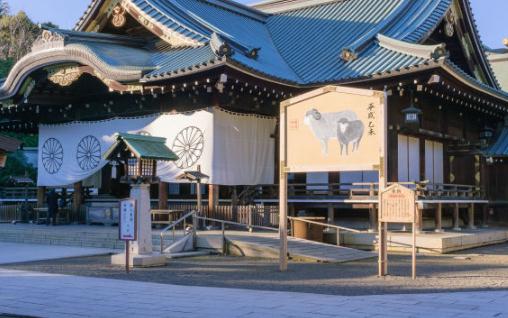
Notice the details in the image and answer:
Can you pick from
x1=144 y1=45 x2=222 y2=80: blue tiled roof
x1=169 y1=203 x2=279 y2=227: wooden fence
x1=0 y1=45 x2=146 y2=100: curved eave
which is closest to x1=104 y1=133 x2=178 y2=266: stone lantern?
x1=144 y1=45 x2=222 y2=80: blue tiled roof

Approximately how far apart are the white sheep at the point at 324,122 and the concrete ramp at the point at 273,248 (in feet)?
11.8

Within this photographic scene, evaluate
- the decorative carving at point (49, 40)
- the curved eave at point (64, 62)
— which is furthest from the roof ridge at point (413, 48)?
the decorative carving at point (49, 40)

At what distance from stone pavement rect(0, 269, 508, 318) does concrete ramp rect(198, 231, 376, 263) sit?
5.04 m

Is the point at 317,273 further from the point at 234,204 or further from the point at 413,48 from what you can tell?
the point at 413,48

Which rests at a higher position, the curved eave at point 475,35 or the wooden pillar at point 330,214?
the curved eave at point 475,35

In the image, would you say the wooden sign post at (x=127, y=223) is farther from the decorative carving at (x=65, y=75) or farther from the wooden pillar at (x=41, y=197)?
the wooden pillar at (x=41, y=197)

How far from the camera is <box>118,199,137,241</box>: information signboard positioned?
12680 mm

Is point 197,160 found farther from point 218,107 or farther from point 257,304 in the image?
point 257,304

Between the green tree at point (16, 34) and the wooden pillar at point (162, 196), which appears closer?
the wooden pillar at point (162, 196)

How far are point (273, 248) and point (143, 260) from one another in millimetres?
3402

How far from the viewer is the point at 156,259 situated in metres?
13.8

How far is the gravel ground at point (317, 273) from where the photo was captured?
10.7m

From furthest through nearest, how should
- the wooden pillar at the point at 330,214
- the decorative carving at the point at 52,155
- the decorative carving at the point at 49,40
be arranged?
the decorative carving at the point at 52,155 < the decorative carving at the point at 49,40 < the wooden pillar at the point at 330,214

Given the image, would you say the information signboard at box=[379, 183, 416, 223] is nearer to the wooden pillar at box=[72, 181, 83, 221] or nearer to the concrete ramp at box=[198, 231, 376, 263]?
the concrete ramp at box=[198, 231, 376, 263]
